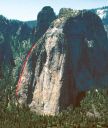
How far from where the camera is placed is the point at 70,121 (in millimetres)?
194750

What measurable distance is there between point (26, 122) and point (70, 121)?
23057 mm

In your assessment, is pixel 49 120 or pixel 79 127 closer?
pixel 79 127

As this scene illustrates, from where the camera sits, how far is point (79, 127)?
7372 inches

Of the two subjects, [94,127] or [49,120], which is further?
[49,120]

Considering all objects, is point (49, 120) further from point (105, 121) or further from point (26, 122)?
point (105, 121)

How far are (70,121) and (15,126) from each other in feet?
94.6

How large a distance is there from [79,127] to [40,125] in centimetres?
1987

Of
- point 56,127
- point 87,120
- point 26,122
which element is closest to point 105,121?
point 87,120

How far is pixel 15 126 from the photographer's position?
618 feet

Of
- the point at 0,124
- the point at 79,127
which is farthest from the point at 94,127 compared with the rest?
the point at 0,124

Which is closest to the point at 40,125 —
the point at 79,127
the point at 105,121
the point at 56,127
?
the point at 56,127

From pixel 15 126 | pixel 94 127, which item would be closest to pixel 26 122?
pixel 15 126

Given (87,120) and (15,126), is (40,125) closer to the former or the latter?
(15,126)

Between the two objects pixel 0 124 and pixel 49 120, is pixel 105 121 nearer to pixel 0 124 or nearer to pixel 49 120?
pixel 49 120
